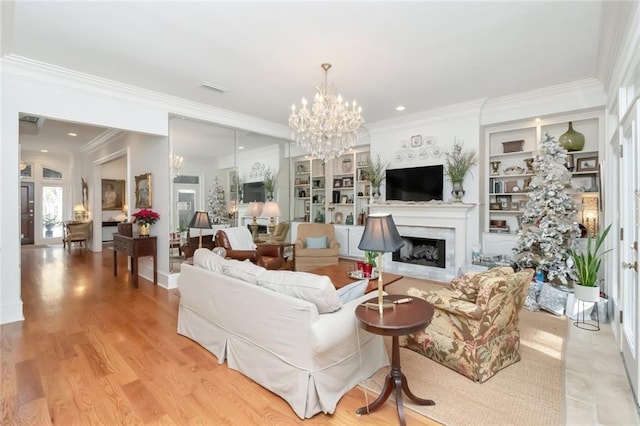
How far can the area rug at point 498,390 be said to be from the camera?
1964 millimetres

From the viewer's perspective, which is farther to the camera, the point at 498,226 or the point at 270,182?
the point at 270,182

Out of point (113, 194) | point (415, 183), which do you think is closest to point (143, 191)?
point (415, 183)

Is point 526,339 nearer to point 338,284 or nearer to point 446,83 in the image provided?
point 338,284

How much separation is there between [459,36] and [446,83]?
1.26 m

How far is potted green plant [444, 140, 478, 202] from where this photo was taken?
518 centimetres

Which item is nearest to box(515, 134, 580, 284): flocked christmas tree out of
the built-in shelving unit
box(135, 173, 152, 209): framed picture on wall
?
the built-in shelving unit

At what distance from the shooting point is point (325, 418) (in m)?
1.96

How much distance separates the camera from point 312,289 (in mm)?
2043

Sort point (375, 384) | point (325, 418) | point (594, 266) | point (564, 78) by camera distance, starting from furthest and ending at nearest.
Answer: point (564, 78) → point (594, 266) → point (375, 384) → point (325, 418)

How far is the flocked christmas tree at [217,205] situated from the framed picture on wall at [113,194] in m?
6.91

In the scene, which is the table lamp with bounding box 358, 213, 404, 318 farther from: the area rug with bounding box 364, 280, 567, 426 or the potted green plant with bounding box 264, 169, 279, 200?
the potted green plant with bounding box 264, 169, 279, 200

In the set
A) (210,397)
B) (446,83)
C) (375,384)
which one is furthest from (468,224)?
(210,397)

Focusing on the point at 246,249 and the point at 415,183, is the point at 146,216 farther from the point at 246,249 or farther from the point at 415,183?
the point at 415,183

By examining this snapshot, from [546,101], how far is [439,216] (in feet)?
7.58
